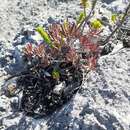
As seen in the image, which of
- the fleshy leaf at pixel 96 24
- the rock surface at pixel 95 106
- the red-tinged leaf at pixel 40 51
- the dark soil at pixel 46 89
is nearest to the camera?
the rock surface at pixel 95 106

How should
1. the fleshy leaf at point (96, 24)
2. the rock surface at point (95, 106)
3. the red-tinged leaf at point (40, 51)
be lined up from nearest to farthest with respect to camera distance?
the rock surface at point (95, 106) → the fleshy leaf at point (96, 24) → the red-tinged leaf at point (40, 51)

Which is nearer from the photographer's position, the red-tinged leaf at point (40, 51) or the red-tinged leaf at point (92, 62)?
the red-tinged leaf at point (92, 62)

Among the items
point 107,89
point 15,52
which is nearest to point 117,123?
point 107,89

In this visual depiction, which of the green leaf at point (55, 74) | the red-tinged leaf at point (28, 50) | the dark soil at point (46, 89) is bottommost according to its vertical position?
the dark soil at point (46, 89)

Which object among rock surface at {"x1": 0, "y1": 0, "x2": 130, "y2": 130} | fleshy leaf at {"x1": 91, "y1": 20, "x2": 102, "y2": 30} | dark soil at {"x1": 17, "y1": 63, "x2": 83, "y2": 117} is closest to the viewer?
rock surface at {"x1": 0, "y1": 0, "x2": 130, "y2": 130}

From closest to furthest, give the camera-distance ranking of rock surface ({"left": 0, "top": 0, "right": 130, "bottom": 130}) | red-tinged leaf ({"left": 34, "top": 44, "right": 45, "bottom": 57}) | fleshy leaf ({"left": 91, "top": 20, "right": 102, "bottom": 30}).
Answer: rock surface ({"left": 0, "top": 0, "right": 130, "bottom": 130}) → fleshy leaf ({"left": 91, "top": 20, "right": 102, "bottom": 30}) → red-tinged leaf ({"left": 34, "top": 44, "right": 45, "bottom": 57})

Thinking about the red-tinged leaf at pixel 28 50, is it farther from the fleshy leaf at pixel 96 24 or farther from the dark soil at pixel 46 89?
the fleshy leaf at pixel 96 24

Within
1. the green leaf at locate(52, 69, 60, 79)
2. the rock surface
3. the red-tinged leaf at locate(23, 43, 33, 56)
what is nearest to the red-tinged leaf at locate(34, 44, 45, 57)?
the red-tinged leaf at locate(23, 43, 33, 56)

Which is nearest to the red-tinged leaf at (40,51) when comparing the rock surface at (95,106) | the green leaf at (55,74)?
the green leaf at (55,74)

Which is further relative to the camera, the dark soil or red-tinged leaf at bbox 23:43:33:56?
red-tinged leaf at bbox 23:43:33:56

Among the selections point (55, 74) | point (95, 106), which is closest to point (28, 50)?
point (55, 74)

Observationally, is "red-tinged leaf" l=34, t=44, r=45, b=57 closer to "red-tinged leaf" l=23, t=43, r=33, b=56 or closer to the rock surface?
"red-tinged leaf" l=23, t=43, r=33, b=56
